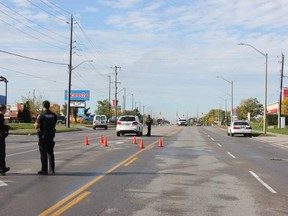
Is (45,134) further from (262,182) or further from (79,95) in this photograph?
(79,95)

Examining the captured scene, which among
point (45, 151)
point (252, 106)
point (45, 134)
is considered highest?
point (252, 106)

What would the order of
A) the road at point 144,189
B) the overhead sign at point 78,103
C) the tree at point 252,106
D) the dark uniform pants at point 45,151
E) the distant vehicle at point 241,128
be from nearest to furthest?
the road at point 144,189 < the dark uniform pants at point 45,151 < the distant vehicle at point 241,128 < the overhead sign at point 78,103 < the tree at point 252,106

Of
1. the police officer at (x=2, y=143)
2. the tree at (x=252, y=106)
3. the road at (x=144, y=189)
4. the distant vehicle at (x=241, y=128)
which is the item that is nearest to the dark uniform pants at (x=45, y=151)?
the road at (x=144, y=189)

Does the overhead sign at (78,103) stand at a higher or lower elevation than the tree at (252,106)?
lower

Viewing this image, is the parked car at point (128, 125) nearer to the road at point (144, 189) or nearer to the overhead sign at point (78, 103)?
the road at point (144, 189)

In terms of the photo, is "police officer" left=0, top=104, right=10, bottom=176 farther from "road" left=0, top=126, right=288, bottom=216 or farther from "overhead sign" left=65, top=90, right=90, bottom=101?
"overhead sign" left=65, top=90, right=90, bottom=101

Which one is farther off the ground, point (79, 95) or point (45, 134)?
point (79, 95)

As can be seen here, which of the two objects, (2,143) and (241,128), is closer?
(2,143)

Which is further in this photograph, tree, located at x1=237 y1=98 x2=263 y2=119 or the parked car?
tree, located at x1=237 y1=98 x2=263 y2=119

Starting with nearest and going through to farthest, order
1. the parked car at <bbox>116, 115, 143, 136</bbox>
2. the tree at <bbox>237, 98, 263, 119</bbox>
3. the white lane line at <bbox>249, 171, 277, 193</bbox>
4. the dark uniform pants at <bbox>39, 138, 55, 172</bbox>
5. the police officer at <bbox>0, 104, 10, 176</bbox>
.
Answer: the white lane line at <bbox>249, 171, 277, 193</bbox> < the police officer at <bbox>0, 104, 10, 176</bbox> < the dark uniform pants at <bbox>39, 138, 55, 172</bbox> < the parked car at <bbox>116, 115, 143, 136</bbox> < the tree at <bbox>237, 98, 263, 119</bbox>

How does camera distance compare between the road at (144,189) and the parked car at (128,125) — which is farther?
the parked car at (128,125)

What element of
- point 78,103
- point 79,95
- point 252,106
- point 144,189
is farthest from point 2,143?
point 252,106

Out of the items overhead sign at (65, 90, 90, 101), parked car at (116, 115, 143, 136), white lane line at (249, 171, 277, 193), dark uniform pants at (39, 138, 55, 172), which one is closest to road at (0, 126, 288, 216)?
white lane line at (249, 171, 277, 193)

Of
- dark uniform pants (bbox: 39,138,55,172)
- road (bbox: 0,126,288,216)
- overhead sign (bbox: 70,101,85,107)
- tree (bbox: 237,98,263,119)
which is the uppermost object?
tree (bbox: 237,98,263,119)
